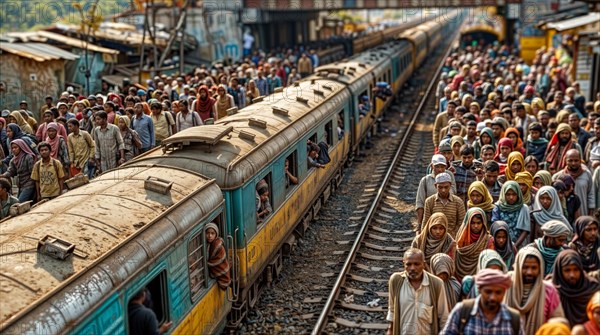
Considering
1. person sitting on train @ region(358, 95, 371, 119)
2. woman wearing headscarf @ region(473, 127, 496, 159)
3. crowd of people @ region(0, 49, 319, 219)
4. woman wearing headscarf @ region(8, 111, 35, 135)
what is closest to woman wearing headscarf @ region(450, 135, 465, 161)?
woman wearing headscarf @ region(473, 127, 496, 159)

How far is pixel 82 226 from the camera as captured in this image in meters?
6.57

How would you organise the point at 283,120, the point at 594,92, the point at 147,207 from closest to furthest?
1. the point at 147,207
2. the point at 283,120
3. the point at 594,92

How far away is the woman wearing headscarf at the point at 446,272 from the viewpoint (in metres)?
6.76

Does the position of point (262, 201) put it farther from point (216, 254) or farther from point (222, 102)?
point (222, 102)

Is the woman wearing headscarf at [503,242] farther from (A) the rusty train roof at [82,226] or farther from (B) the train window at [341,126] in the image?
(B) the train window at [341,126]

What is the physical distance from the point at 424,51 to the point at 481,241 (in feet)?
118

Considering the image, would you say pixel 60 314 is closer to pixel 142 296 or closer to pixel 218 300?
pixel 142 296

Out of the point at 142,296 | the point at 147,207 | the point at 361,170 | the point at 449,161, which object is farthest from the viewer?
the point at 361,170

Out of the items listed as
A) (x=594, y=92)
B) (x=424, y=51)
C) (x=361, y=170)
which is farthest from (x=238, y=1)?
(x=361, y=170)

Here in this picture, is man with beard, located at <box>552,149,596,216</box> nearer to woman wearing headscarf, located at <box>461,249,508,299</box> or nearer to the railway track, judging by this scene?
the railway track

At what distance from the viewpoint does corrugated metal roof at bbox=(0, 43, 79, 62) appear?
20.2m

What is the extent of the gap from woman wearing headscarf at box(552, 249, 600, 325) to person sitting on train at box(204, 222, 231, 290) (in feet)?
10.8

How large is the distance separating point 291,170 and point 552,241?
540 cm

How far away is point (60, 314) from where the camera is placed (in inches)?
211
